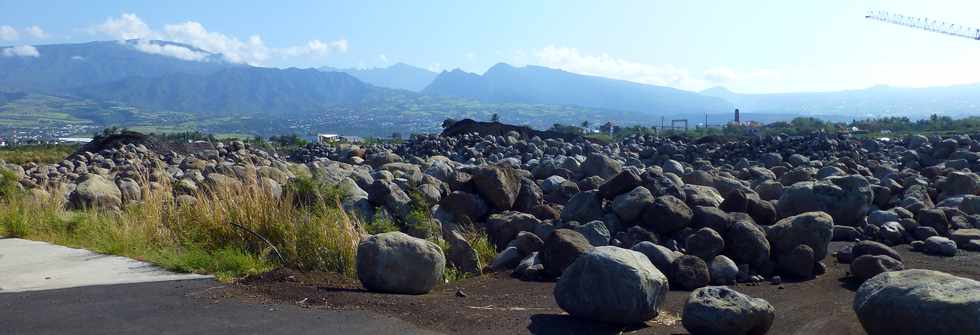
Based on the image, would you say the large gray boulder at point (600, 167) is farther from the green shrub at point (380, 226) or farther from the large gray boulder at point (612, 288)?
the large gray boulder at point (612, 288)

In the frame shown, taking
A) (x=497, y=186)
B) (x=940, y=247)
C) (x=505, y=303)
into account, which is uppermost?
(x=497, y=186)

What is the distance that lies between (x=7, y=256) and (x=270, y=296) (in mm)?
4416

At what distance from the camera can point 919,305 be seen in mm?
6008

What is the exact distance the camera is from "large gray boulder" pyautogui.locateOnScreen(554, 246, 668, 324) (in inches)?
271

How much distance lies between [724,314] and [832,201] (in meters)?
7.49

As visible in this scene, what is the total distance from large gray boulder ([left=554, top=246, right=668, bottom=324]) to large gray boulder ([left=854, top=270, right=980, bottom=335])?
1.57m

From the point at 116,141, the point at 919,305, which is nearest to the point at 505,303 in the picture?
the point at 919,305

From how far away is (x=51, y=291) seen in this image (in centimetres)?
800

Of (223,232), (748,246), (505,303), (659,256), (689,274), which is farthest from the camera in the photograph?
(223,232)

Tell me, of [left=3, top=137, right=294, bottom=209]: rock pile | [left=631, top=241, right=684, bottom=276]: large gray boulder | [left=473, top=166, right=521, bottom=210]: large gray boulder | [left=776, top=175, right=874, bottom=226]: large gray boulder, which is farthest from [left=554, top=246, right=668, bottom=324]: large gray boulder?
[left=776, top=175, right=874, bottom=226]: large gray boulder

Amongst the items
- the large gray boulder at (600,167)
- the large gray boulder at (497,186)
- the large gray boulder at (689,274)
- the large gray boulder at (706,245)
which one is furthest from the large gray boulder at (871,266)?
the large gray boulder at (600,167)

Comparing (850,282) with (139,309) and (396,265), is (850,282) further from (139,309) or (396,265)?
(139,309)

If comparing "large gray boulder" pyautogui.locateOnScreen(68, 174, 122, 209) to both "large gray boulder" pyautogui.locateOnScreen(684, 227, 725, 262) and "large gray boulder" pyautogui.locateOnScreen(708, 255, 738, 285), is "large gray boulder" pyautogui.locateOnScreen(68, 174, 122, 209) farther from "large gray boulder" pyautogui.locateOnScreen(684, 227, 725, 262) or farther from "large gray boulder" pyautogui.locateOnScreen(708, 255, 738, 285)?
"large gray boulder" pyautogui.locateOnScreen(708, 255, 738, 285)

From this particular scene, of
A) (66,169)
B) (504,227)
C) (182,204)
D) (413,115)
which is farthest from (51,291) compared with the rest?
(413,115)
